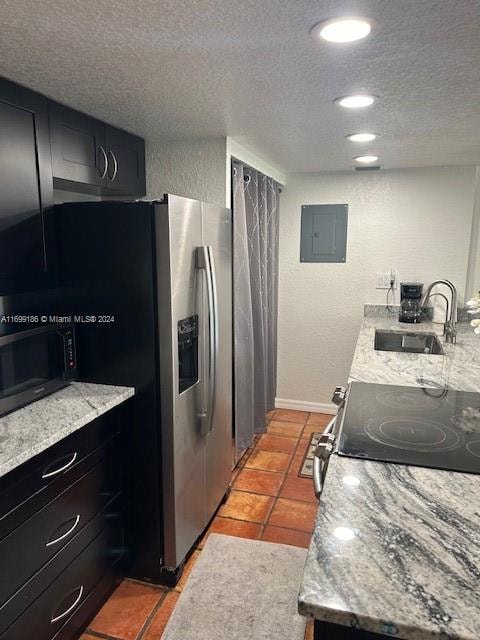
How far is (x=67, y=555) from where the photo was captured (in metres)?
1.68

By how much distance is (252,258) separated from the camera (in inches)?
124

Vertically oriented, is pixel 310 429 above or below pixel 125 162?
below

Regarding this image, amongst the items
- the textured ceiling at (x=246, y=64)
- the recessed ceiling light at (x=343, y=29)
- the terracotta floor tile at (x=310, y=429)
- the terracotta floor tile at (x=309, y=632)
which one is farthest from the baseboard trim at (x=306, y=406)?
the recessed ceiling light at (x=343, y=29)

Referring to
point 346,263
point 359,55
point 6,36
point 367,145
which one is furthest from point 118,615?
point 346,263

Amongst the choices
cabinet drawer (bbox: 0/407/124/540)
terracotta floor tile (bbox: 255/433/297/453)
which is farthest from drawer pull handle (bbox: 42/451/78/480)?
terracotta floor tile (bbox: 255/433/297/453)

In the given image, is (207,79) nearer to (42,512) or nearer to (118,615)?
(42,512)

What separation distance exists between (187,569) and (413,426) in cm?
130

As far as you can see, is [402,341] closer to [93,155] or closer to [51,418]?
[93,155]

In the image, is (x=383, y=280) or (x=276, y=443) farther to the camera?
(x=383, y=280)

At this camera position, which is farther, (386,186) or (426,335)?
(386,186)

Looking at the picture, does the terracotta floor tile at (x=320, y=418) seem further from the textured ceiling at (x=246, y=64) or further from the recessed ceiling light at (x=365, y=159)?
the textured ceiling at (x=246, y=64)

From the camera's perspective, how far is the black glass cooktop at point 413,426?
1.30 metres

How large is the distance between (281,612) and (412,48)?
204 centimetres

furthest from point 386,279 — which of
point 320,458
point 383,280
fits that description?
point 320,458
